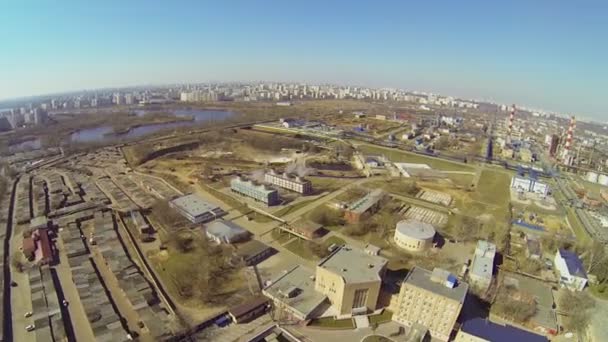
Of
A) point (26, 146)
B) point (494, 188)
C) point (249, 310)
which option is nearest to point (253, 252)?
point (249, 310)

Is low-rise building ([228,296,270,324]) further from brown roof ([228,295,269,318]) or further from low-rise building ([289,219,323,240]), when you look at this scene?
low-rise building ([289,219,323,240])

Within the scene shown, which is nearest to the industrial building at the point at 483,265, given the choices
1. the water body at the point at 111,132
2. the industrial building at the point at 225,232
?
the industrial building at the point at 225,232

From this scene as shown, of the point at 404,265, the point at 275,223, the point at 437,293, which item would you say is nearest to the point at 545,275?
the point at 404,265

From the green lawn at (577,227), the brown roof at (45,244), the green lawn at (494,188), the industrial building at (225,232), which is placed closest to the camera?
the brown roof at (45,244)

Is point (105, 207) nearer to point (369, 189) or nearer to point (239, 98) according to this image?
point (369, 189)

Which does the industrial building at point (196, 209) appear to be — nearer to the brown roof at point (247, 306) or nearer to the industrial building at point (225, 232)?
the industrial building at point (225, 232)

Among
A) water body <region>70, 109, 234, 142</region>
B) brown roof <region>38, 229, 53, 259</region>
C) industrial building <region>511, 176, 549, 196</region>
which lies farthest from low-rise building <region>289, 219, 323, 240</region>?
water body <region>70, 109, 234, 142</region>

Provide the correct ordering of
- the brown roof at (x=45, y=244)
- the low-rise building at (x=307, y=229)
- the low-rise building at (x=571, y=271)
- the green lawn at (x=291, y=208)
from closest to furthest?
the low-rise building at (x=571, y=271) < the brown roof at (x=45, y=244) < the low-rise building at (x=307, y=229) < the green lawn at (x=291, y=208)
